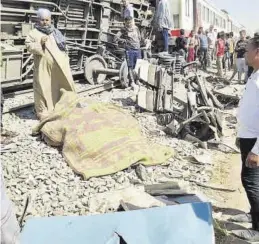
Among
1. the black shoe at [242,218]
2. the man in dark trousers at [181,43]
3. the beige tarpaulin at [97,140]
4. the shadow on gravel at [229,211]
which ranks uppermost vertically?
the man in dark trousers at [181,43]

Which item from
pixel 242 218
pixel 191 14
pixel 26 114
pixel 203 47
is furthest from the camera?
pixel 191 14

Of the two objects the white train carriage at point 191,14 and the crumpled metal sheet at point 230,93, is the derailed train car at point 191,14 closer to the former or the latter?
the white train carriage at point 191,14

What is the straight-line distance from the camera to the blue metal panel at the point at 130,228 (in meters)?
2.75

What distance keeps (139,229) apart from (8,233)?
3.06 ft

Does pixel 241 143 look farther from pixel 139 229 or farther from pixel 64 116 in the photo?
pixel 64 116

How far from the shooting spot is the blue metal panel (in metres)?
2.75

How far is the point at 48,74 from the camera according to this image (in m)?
7.09

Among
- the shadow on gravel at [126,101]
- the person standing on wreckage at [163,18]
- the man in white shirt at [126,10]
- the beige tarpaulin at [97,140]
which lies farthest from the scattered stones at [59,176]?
the person standing on wreckage at [163,18]

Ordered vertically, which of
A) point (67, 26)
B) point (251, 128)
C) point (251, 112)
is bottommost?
point (251, 128)

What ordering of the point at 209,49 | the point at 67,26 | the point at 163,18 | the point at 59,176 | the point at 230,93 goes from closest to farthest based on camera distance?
the point at 59,176, the point at 67,26, the point at 230,93, the point at 163,18, the point at 209,49

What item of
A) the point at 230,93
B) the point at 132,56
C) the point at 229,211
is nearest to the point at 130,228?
the point at 229,211

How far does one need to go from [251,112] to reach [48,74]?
436 centimetres

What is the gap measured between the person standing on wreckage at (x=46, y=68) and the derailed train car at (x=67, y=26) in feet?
3.07

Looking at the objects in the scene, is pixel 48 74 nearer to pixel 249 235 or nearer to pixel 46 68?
pixel 46 68
